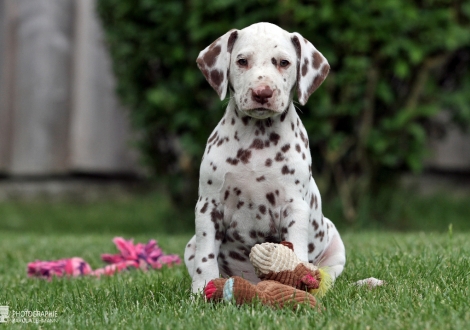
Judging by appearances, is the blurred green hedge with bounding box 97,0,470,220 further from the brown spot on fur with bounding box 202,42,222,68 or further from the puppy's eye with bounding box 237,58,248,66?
the puppy's eye with bounding box 237,58,248,66

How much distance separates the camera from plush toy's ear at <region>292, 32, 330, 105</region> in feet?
12.1

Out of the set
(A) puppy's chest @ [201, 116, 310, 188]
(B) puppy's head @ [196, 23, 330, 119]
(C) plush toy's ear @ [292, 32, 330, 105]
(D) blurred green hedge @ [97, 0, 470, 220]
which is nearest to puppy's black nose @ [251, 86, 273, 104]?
(B) puppy's head @ [196, 23, 330, 119]

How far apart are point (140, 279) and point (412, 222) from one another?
4.73 meters

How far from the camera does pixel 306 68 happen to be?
3727mm

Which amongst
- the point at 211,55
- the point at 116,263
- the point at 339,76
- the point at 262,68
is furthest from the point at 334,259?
the point at 339,76

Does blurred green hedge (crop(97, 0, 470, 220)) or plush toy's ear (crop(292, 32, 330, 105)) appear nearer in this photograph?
plush toy's ear (crop(292, 32, 330, 105))

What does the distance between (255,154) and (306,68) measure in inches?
21.4

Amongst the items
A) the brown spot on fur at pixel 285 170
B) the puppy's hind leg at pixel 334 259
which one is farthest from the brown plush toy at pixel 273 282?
the puppy's hind leg at pixel 334 259

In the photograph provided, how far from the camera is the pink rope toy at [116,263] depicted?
4.93 m

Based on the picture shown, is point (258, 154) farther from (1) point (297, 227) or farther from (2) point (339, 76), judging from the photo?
(2) point (339, 76)

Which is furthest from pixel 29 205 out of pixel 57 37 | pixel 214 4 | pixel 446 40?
pixel 446 40

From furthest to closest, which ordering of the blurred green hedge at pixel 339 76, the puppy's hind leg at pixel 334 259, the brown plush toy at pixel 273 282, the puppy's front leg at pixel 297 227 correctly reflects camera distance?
the blurred green hedge at pixel 339 76 → the puppy's hind leg at pixel 334 259 → the puppy's front leg at pixel 297 227 → the brown plush toy at pixel 273 282

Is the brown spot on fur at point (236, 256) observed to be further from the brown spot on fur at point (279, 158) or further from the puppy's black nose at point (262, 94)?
the puppy's black nose at point (262, 94)

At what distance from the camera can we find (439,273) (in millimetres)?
3775
